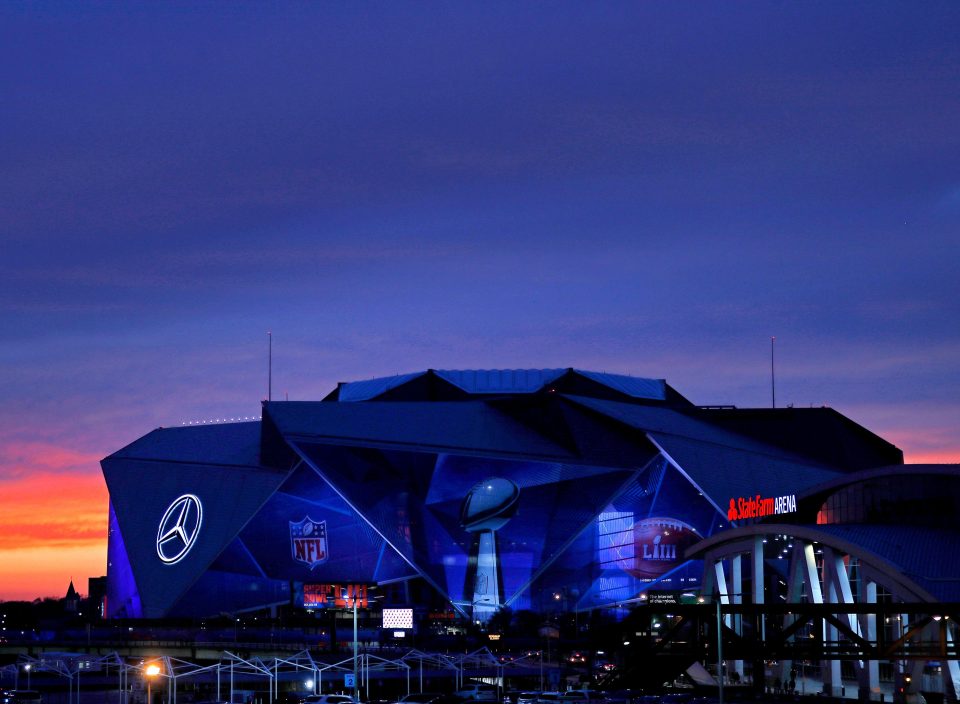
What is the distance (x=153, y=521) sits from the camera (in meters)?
182

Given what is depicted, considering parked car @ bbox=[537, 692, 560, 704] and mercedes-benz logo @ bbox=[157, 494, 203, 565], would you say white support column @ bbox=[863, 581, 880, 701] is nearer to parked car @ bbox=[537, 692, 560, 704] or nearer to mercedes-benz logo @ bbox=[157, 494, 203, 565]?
parked car @ bbox=[537, 692, 560, 704]

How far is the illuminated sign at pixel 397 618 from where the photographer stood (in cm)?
13411

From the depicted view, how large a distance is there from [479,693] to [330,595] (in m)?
81.3

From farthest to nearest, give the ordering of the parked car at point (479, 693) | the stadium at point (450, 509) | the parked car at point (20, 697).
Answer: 1. the stadium at point (450, 509)
2. the parked car at point (20, 697)
3. the parked car at point (479, 693)

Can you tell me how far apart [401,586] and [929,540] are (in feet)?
295

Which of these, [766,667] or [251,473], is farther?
[251,473]

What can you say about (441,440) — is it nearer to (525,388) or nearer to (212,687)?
(525,388)

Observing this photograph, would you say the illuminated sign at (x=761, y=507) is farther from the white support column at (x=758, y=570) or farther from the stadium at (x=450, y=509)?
the stadium at (x=450, y=509)

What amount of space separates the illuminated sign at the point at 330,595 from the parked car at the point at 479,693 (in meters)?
67.2

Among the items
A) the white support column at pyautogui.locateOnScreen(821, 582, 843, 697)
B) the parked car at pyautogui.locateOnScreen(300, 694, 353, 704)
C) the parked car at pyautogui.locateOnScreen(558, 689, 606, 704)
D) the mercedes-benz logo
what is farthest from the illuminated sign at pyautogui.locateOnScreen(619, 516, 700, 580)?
the parked car at pyautogui.locateOnScreen(300, 694, 353, 704)

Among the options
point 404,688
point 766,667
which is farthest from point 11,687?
point 766,667

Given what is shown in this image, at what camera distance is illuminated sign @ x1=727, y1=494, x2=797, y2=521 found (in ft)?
390

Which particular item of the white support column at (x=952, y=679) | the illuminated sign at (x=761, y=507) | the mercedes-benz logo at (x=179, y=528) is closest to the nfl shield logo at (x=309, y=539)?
the mercedes-benz logo at (x=179, y=528)

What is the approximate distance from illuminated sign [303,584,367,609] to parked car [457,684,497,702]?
6722cm
